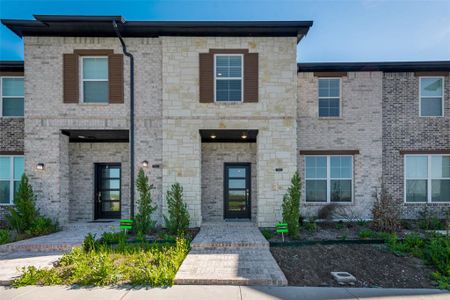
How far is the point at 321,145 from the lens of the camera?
33.2 feet

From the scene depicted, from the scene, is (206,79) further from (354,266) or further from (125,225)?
(354,266)

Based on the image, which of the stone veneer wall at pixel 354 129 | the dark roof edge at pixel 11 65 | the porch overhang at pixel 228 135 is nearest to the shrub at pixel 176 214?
the porch overhang at pixel 228 135

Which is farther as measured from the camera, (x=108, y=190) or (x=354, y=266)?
(x=108, y=190)

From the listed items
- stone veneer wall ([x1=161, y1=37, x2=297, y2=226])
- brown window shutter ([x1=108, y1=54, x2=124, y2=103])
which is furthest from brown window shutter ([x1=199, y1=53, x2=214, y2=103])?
brown window shutter ([x1=108, y1=54, x2=124, y2=103])

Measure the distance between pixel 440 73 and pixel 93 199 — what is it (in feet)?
47.8

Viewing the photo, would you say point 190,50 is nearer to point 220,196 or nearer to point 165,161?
point 165,161

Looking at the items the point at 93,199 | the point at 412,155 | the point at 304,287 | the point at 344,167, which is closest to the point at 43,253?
the point at 93,199

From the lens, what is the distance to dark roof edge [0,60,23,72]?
946cm

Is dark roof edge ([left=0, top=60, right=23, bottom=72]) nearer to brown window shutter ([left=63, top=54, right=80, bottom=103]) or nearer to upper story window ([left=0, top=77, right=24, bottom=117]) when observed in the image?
upper story window ([left=0, top=77, right=24, bottom=117])

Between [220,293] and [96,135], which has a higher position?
[96,135]

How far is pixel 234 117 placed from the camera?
881 cm

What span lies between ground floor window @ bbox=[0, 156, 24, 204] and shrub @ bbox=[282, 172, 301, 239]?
32.3 ft

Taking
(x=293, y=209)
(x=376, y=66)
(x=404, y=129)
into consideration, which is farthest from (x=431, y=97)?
(x=293, y=209)

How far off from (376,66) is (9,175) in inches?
580
